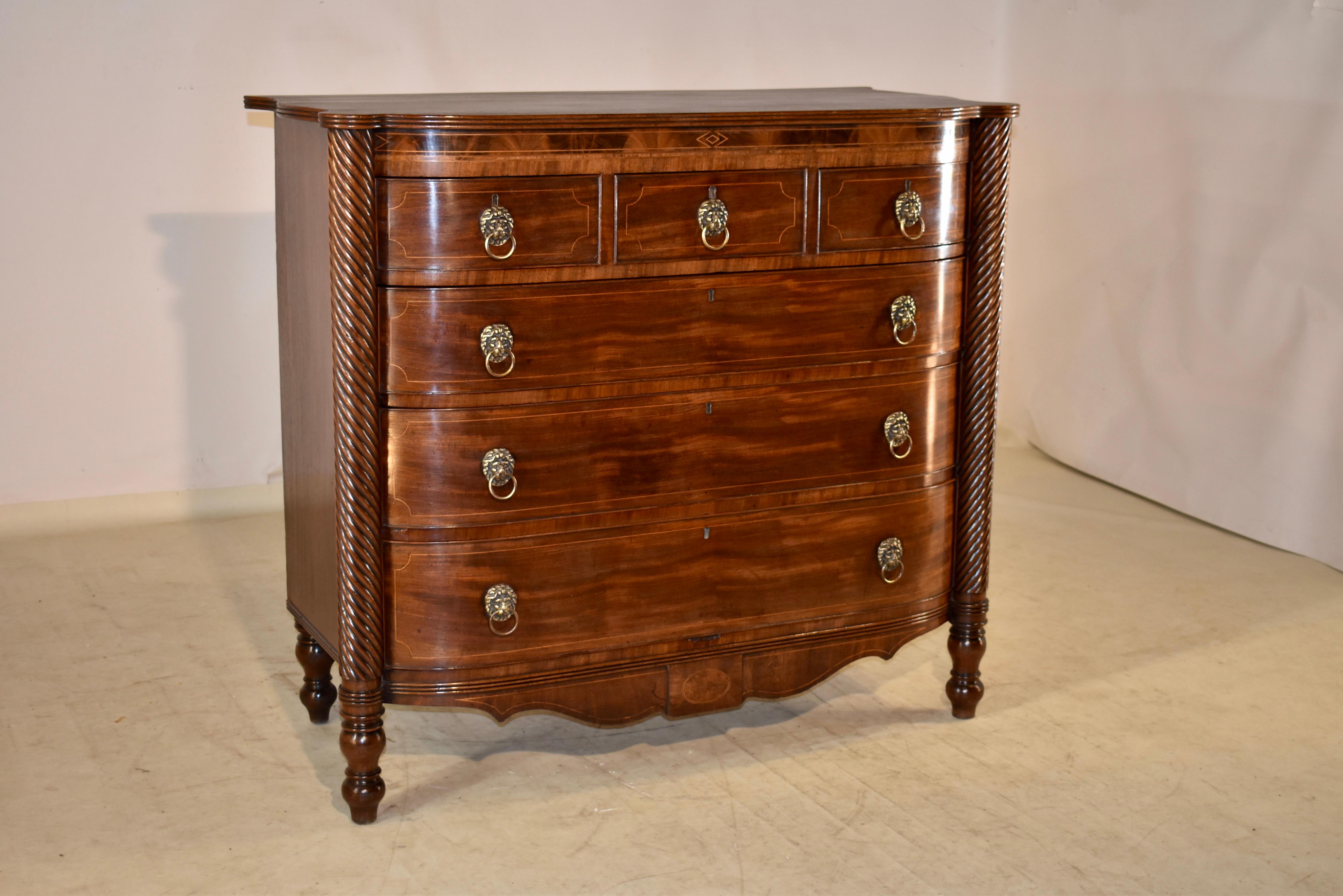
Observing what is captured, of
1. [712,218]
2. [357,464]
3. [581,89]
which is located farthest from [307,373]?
[581,89]

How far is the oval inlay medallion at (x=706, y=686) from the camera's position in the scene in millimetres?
2561

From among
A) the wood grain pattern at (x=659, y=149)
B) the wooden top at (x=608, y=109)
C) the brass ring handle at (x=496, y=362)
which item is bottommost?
the brass ring handle at (x=496, y=362)

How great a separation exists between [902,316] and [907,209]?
0.65ft

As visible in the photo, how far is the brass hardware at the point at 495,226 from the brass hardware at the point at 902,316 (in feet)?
2.49

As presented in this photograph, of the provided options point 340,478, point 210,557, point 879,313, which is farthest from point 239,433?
point 879,313

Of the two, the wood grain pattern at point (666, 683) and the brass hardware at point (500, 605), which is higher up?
the brass hardware at point (500, 605)

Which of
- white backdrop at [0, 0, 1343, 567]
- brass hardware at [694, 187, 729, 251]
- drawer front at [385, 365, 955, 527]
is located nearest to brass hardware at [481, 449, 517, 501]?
drawer front at [385, 365, 955, 527]

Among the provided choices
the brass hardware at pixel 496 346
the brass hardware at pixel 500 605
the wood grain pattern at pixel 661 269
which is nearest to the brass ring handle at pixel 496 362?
the brass hardware at pixel 496 346

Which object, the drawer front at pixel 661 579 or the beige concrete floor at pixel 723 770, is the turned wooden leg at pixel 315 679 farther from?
the drawer front at pixel 661 579

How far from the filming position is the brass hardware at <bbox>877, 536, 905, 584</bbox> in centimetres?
266

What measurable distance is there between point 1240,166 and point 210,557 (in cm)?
316

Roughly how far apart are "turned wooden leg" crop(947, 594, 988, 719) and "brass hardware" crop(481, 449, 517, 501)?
1.03m

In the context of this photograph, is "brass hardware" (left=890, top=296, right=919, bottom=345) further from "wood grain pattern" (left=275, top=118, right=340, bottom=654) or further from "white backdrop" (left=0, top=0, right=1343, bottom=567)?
"white backdrop" (left=0, top=0, right=1343, bottom=567)

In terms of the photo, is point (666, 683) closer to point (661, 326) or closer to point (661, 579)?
point (661, 579)
